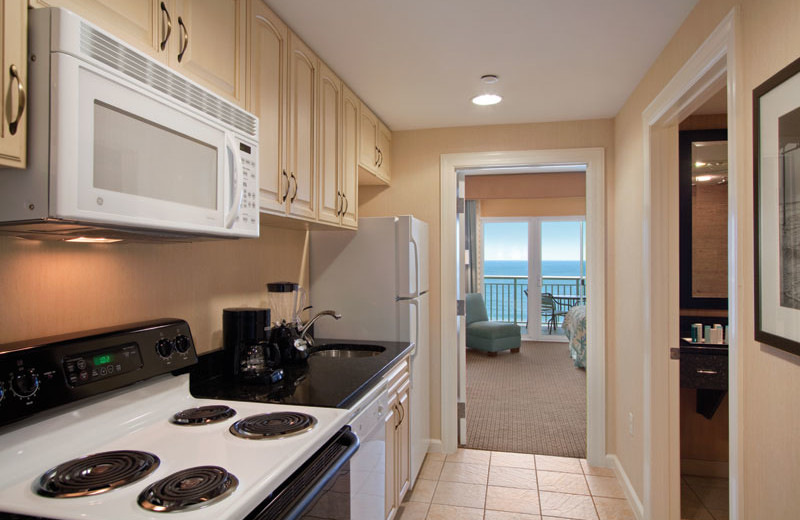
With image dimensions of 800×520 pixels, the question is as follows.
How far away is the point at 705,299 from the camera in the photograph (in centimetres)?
296

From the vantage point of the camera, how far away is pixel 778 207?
121cm

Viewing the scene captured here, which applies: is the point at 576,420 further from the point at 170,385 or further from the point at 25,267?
the point at 25,267

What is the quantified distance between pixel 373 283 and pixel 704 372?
1.91 metres

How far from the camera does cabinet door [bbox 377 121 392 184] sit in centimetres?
323

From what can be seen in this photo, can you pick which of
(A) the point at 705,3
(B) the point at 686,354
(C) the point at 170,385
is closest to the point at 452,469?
(B) the point at 686,354

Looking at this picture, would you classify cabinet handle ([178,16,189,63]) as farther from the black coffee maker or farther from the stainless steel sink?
the stainless steel sink

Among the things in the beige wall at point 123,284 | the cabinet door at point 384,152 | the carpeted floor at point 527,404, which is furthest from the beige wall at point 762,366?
the carpeted floor at point 527,404

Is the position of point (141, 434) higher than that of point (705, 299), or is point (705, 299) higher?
point (705, 299)

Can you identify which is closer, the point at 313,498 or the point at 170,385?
the point at 313,498

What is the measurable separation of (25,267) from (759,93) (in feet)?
6.49

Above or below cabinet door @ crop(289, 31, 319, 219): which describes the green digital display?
below

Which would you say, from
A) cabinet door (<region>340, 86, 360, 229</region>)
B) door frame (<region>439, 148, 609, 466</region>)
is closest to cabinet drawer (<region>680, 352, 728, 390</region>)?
door frame (<region>439, 148, 609, 466</region>)

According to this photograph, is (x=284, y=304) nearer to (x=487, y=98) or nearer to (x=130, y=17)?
(x=130, y=17)

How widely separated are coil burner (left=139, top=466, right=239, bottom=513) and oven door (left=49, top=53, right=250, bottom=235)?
55cm
